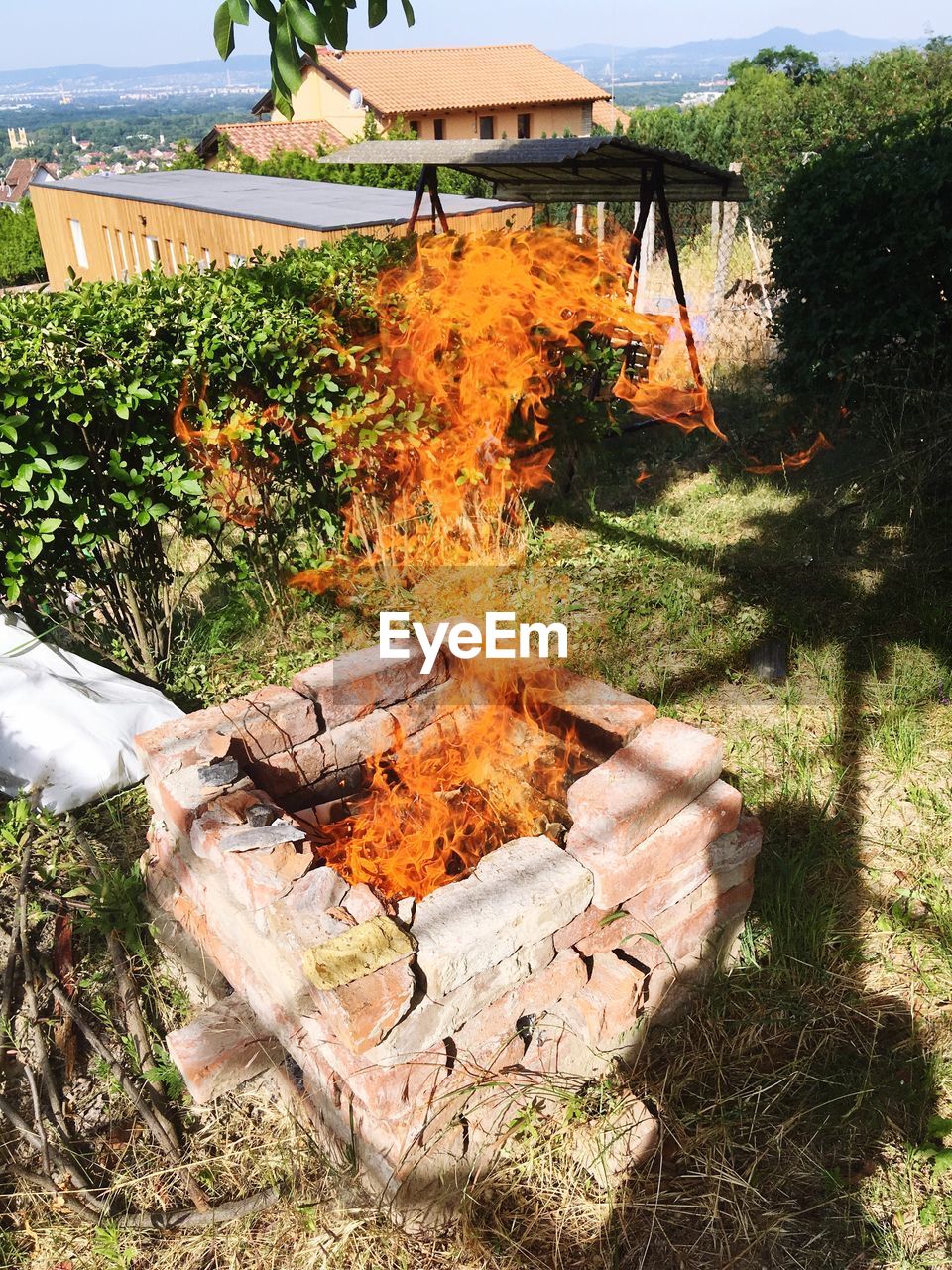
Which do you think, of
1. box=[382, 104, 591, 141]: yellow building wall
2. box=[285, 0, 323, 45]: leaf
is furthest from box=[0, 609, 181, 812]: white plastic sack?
box=[382, 104, 591, 141]: yellow building wall

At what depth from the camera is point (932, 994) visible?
2826 mm

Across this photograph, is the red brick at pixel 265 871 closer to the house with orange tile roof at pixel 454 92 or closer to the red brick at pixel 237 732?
the red brick at pixel 237 732

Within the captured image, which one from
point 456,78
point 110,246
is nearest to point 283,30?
point 110,246

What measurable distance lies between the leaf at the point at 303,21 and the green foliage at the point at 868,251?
5.26 meters

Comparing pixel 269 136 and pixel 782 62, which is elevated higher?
pixel 782 62

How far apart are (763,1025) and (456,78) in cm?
4747

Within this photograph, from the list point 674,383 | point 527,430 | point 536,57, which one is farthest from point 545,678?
point 536,57

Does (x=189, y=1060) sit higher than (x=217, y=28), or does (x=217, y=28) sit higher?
(x=217, y=28)

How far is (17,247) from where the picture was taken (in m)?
29.5

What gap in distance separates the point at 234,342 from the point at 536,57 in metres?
50.4

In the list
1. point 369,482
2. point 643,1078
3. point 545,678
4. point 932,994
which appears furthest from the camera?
point 369,482

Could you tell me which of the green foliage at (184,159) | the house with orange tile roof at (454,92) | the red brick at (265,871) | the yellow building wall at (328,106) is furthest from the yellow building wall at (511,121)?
the red brick at (265,871)

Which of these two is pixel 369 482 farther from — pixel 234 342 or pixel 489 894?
pixel 489 894

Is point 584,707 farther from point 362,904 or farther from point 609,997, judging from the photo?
point 362,904
